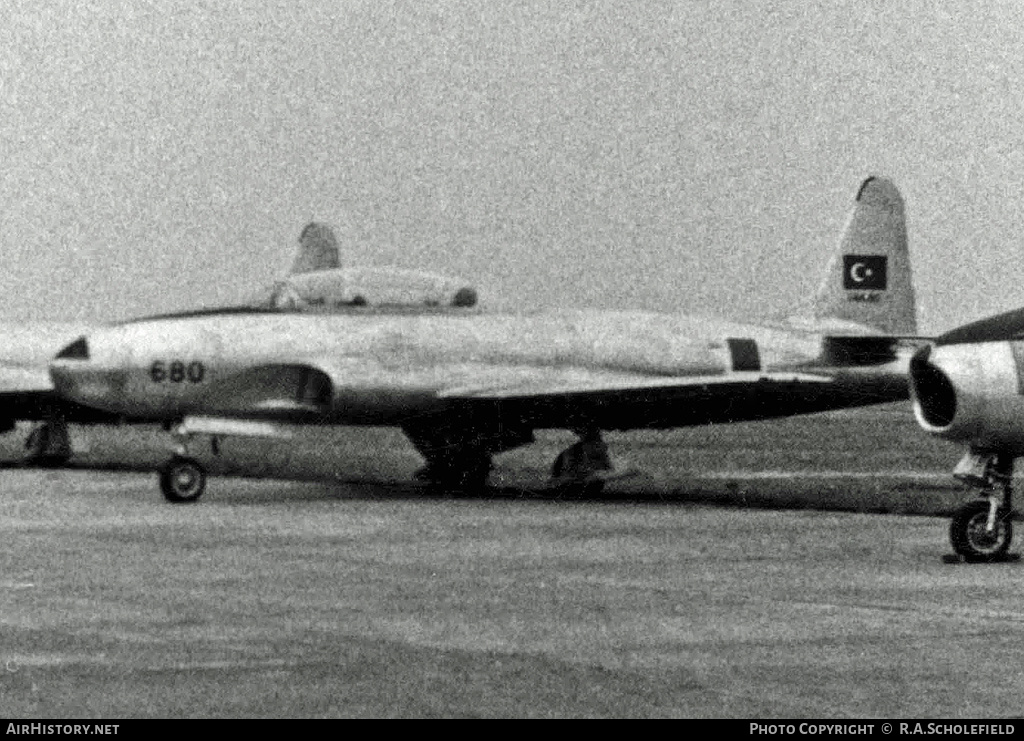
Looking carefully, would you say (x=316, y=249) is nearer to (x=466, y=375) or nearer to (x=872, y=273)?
(x=872, y=273)

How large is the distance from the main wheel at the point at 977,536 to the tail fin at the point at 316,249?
84.8 feet

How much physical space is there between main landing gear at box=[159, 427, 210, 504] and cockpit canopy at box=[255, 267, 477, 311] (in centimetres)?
200

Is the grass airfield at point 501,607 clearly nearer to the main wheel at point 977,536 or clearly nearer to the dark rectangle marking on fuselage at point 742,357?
the main wheel at point 977,536

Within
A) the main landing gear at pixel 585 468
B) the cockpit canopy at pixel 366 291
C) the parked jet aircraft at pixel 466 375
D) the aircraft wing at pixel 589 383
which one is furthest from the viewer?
the cockpit canopy at pixel 366 291

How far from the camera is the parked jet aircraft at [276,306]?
69.3 ft

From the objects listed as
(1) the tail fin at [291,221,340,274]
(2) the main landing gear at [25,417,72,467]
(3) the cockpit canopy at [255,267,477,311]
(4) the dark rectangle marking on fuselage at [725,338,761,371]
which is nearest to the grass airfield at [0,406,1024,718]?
(4) the dark rectangle marking on fuselage at [725,338,761,371]

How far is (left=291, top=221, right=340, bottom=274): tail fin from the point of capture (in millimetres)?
38250

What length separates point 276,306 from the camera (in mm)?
20906

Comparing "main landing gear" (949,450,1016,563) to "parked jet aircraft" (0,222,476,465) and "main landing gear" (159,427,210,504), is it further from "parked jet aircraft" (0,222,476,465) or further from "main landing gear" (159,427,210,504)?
"parked jet aircraft" (0,222,476,465)

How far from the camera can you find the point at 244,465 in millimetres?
27438

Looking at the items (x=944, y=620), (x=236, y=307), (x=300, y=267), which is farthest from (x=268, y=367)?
(x=300, y=267)

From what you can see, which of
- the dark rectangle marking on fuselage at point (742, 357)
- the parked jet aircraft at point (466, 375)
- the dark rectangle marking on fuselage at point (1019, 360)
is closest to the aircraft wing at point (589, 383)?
the parked jet aircraft at point (466, 375)
